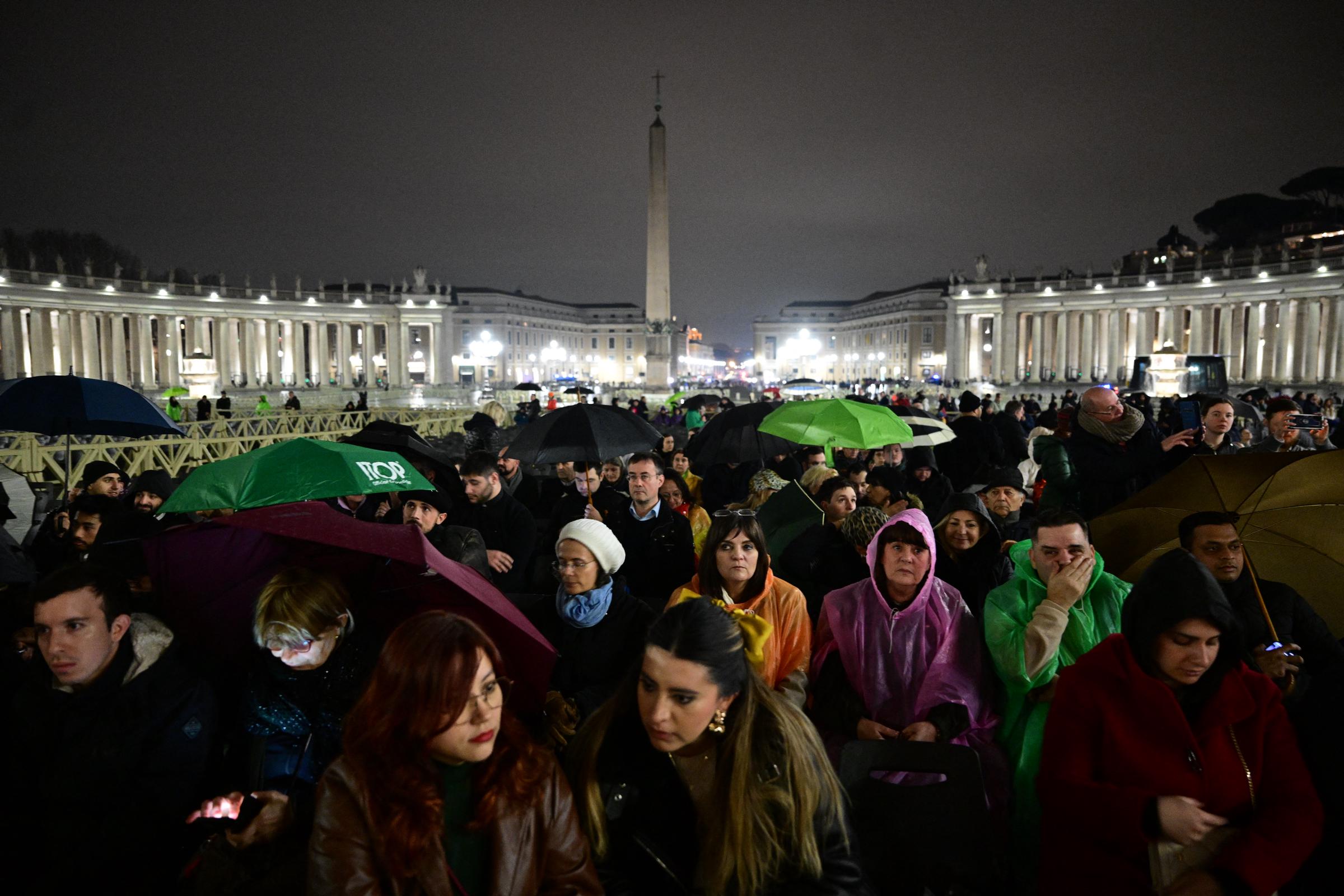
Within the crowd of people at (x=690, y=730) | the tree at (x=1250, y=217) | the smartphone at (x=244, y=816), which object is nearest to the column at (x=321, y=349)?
the crowd of people at (x=690, y=730)

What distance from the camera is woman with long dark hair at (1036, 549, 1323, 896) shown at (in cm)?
252

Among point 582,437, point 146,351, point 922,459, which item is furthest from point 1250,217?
point 146,351

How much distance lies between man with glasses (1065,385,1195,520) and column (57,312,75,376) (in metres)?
64.3

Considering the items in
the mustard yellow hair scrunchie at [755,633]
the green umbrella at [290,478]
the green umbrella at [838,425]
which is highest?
the green umbrella at [838,425]

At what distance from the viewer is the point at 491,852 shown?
7.04 feet

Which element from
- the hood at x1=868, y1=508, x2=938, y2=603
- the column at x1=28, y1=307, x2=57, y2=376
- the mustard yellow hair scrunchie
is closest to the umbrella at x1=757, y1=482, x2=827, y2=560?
the hood at x1=868, y1=508, x2=938, y2=603

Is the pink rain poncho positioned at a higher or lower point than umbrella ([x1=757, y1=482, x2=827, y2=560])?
lower

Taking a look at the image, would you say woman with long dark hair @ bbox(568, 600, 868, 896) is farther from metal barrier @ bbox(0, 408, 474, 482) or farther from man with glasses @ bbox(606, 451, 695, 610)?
metal barrier @ bbox(0, 408, 474, 482)

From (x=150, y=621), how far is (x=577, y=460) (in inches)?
180

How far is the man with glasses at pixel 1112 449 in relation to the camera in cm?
609

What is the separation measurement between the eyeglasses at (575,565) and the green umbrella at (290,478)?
54.2 inches

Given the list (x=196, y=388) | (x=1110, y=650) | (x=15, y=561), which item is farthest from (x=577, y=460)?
(x=196, y=388)

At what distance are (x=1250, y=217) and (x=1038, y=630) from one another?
100525 millimetres

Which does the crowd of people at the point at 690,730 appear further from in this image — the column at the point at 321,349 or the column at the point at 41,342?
the column at the point at 321,349
